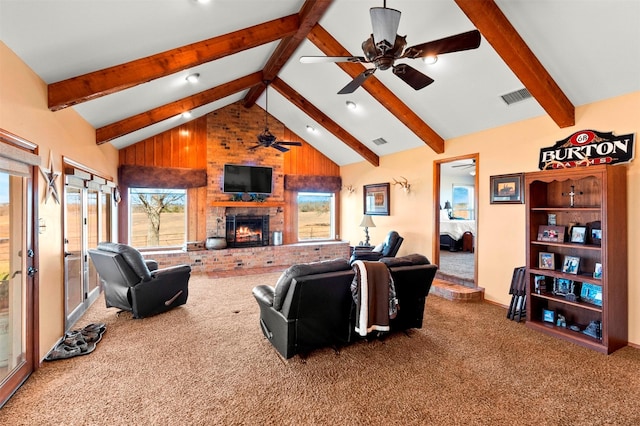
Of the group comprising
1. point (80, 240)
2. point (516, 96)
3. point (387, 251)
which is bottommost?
point (387, 251)

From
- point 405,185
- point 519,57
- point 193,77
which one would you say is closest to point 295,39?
point 193,77

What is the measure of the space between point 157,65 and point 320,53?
259 cm

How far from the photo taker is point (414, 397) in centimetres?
240

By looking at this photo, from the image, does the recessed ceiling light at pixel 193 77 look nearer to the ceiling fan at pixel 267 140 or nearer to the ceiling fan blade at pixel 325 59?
the ceiling fan at pixel 267 140

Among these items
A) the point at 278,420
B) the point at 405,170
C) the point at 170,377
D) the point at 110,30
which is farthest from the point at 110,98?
the point at 405,170

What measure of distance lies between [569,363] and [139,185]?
297 inches

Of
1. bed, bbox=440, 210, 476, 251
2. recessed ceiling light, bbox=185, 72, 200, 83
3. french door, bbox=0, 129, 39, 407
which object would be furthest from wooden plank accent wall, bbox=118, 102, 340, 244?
bed, bbox=440, 210, 476, 251

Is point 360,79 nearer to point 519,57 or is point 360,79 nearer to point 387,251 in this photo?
point 519,57

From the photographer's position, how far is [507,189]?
15.1 feet

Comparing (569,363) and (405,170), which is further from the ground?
(405,170)

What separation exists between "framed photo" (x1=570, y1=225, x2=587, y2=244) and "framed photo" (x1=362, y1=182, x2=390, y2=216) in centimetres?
391

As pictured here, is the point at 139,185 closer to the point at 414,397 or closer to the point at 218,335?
the point at 218,335

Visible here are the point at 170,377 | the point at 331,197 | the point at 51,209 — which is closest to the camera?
the point at 170,377

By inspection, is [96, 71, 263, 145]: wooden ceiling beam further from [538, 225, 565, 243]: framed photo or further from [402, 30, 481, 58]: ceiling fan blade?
[538, 225, 565, 243]: framed photo
